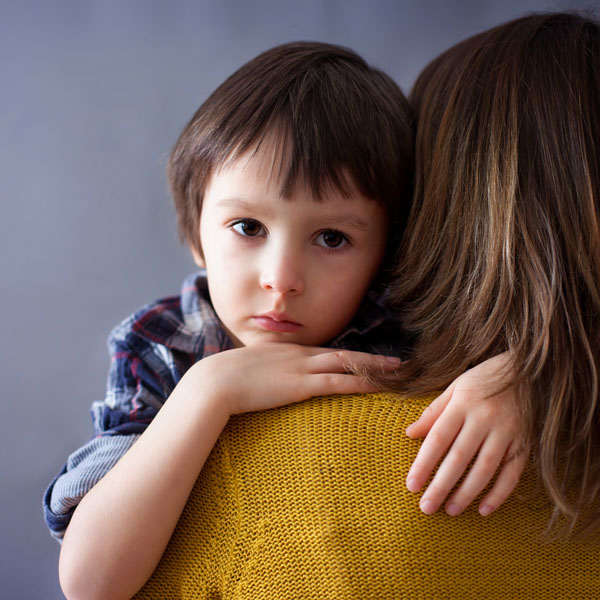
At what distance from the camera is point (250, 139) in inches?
41.2

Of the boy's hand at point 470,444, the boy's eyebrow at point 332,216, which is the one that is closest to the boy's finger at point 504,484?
the boy's hand at point 470,444

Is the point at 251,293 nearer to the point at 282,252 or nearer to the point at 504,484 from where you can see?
the point at 282,252

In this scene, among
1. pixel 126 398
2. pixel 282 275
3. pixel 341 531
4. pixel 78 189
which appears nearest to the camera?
pixel 341 531

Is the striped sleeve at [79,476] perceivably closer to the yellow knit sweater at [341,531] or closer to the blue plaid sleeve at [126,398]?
the blue plaid sleeve at [126,398]

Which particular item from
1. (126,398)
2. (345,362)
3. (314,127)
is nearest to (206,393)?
(345,362)

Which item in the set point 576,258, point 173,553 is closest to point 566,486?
point 576,258

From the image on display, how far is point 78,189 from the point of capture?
1465 mm

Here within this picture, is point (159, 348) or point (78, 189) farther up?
point (78, 189)

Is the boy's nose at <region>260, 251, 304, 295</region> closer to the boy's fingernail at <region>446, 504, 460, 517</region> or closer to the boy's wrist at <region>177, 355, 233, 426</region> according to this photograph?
the boy's wrist at <region>177, 355, 233, 426</region>

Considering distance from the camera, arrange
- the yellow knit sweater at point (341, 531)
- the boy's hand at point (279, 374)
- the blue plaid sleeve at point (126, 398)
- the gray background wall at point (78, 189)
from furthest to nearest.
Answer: the gray background wall at point (78, 189)
the blue plaid sleeve at point (126, 398)
the boy's hand at point (279, 374)
the yellow knit sweater at point (341, 531)

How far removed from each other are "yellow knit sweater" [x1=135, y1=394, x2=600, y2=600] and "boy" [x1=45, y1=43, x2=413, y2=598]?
4 centimetres

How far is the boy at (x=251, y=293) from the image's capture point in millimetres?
854

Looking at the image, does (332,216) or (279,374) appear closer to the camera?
(279,374)

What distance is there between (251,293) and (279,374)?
200 millimetres
